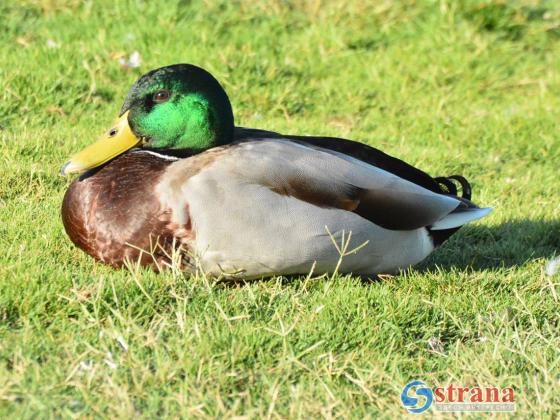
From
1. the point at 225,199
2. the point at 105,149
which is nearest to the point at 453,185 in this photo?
the point at 225,199

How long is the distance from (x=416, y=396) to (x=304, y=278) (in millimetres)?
932

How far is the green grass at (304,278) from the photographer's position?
3135 mm

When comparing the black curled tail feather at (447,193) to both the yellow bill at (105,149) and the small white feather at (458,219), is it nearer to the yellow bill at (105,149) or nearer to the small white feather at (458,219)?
the small white feather at (458,219)

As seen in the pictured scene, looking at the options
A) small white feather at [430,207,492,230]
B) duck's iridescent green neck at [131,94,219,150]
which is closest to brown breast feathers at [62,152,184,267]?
duck's iridescent green neck at [131,94,219,150]

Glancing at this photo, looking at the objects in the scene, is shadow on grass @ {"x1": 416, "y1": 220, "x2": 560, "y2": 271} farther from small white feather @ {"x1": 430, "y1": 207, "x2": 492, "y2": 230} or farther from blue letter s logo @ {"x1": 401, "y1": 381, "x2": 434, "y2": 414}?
blue letter s logo @ {"x1": 401, "y1": 381, "x2": 434, "y2": 414}

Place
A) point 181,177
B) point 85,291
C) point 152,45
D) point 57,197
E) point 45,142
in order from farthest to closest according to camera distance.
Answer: point 152,45, point 45,142, point 57,197, point 181,177, point 85,291

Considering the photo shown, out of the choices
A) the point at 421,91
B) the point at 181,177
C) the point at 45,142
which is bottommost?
the point at 421,91

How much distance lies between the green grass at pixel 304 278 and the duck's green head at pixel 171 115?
478 millimetres

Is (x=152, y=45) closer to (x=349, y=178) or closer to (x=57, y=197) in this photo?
(x=57, y=197)

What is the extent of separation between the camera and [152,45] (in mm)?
6602

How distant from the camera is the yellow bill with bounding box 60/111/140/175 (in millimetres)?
3980

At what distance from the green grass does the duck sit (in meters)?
0.12

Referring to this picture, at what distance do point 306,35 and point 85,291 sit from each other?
402cm

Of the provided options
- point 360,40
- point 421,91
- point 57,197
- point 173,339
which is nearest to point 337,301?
point 173,339
